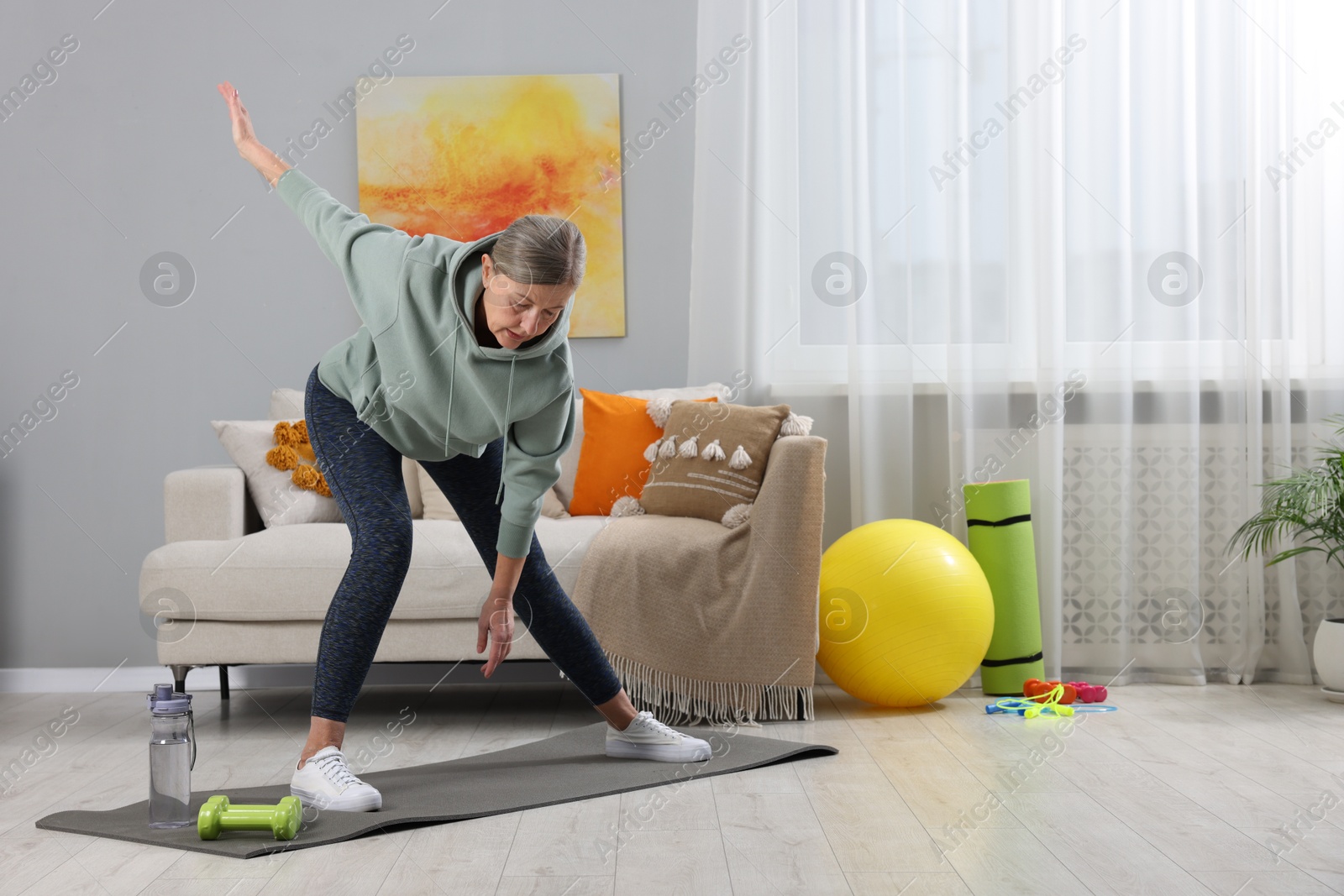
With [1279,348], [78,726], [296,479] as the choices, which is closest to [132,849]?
[78,726]

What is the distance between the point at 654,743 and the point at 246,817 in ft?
2.57

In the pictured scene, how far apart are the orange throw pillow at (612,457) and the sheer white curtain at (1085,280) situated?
1.41 ft

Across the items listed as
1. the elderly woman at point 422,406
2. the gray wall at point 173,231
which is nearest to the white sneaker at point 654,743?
the elderly woman at point 422,406

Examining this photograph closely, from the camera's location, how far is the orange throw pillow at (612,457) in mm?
3123

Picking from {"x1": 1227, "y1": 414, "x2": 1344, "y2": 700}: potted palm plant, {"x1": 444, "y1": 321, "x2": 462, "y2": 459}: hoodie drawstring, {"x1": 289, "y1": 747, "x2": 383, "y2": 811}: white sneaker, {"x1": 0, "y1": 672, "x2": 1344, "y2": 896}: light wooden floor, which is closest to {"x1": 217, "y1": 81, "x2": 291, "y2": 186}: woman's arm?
{"x1": 444, "y1": 321, "x2": 462, "y2": 459}: hoodie drawstring

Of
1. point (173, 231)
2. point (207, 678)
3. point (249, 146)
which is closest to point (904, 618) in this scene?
point (249, 146)

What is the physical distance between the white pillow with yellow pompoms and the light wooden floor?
57cm

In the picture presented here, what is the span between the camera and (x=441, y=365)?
1763mm

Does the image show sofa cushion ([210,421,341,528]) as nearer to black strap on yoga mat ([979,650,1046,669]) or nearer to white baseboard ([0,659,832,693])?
white baseboard ([0,659,832,693])

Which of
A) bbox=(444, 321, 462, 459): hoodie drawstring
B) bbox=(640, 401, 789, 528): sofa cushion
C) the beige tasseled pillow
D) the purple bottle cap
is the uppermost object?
bbox=(444, 321, 462, 459): hoodie drawstring

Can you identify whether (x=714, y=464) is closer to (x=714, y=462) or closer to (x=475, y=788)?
(x=714, y=462)

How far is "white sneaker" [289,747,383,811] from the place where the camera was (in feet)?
5.96

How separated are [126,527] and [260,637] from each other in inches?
44.5

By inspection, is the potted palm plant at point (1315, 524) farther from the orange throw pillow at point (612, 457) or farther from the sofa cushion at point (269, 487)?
the sofa cushion at point (269, 487)
